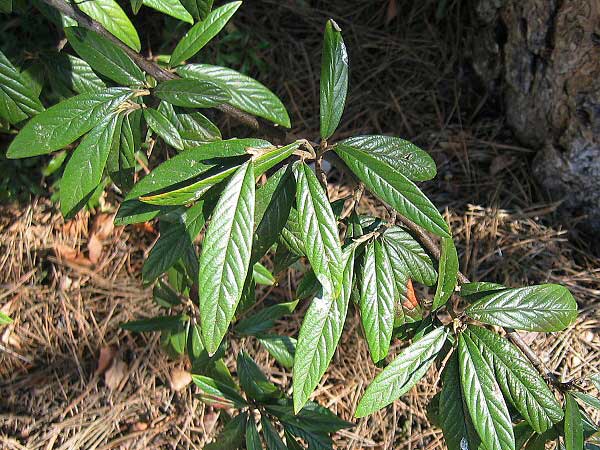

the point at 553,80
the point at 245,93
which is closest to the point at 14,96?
the point at 245,93

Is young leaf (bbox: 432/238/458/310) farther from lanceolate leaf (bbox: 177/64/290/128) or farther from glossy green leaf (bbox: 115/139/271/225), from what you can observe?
lanceolate leaf (bbox: 177/64/290/128)

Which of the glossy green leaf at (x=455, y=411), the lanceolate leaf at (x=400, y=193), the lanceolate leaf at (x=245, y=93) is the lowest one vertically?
the glossy green leaf at (x=455, y=411)

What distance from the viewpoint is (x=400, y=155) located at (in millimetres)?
1031

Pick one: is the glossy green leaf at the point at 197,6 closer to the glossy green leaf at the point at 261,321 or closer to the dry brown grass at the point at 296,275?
the glossy green leaf at the point at 261,321

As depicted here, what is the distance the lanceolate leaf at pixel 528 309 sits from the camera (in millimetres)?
987

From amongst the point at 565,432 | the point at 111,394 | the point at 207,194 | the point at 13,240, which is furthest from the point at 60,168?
the point at 565,432

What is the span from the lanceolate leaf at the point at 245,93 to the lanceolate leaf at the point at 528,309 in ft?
1.82

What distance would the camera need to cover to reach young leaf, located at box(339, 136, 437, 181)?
3.33ft

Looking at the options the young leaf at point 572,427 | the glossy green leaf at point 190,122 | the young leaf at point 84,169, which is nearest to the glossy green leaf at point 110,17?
the glossy green leaf at point 190,122

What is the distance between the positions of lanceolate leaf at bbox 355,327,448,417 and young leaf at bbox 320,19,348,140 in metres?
0.38

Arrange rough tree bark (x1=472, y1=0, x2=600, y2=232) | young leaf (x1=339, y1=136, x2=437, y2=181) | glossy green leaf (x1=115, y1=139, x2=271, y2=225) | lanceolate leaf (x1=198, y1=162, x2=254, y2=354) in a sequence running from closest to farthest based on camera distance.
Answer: lanceolate leaf (x1=198, y1=162, x2=254, y2=354) < glossy green leaf (x1=115, y1=139, x2=271, y2=225) < young leaf (x1=339, y1=136, x2=437, y2=181) < rough tree bark (x1=472, y1=0, x2=600, y2=232)

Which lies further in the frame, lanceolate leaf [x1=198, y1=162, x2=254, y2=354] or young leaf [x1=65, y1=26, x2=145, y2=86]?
young leaf [x1=65, y1=26, x2=145, y2=86]

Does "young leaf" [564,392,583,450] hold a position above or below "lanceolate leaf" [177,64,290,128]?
below

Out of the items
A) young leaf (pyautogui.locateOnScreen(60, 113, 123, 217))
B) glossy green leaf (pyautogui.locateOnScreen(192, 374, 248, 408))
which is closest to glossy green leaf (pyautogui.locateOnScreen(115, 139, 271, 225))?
young leaf (pyautogui.locateOnScreen(60, 113, 123, 217))
